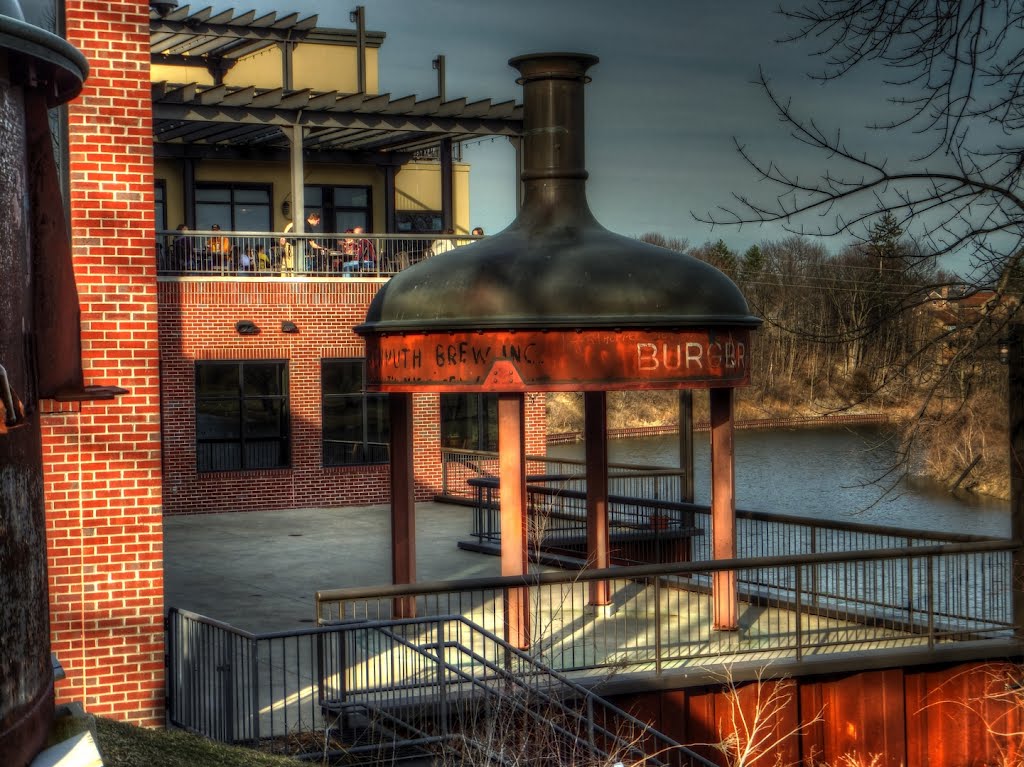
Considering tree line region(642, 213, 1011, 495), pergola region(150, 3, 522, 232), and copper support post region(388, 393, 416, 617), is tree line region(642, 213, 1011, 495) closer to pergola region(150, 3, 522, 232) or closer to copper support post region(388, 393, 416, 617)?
copper support post region(388, 393, 416, 617)

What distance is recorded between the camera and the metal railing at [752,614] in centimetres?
1191

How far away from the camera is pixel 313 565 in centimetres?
1975

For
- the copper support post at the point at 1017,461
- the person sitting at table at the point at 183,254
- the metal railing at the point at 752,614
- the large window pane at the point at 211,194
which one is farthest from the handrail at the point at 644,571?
the large window pane at the point at 211,194

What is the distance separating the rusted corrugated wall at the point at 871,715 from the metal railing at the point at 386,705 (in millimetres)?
447

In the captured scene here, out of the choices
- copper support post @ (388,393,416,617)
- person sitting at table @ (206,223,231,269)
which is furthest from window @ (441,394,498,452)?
copper support post @ (388,393,416,617)

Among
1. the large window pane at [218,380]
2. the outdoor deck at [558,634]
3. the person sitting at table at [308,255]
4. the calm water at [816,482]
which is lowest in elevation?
the calm water at [816,482]

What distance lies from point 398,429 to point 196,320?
1437 centimetres

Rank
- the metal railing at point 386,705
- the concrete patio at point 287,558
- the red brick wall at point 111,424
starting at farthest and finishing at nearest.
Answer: the concrete patio at point 287,558
the red brick wall at point 111,424
the metal railing at point 386,705

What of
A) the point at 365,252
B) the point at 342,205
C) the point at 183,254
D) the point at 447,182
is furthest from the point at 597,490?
the point at 342,205

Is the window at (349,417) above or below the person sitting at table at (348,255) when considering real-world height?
below

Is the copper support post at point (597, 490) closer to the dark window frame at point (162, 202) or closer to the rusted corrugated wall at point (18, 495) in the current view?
the rusted corrugated wall at point (18, 495)

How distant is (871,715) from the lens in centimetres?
1283

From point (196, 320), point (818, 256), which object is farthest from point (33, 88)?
point (818, 256)

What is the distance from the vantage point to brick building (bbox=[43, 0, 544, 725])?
10.9 meters
